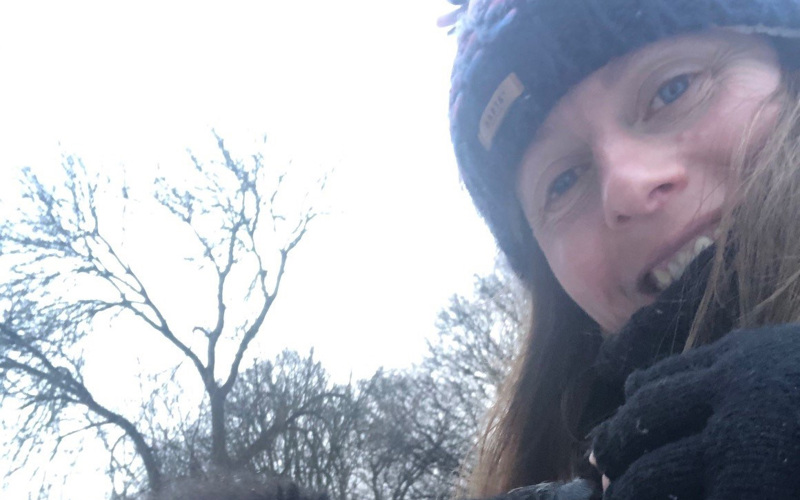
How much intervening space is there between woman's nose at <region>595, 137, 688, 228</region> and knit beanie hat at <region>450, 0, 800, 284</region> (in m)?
0.13

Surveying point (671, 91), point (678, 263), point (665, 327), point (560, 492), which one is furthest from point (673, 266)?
point (560, 492)

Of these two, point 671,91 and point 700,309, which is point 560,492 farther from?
point 671,91

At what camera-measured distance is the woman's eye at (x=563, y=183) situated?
93cm

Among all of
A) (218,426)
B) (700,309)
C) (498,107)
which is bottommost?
(700,309)

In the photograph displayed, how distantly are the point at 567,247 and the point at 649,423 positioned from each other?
456 mm

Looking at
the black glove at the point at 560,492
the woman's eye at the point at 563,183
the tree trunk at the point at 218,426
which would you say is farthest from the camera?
the tree trunk at the point at 218,426

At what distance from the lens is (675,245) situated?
77cm

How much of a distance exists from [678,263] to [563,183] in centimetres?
23

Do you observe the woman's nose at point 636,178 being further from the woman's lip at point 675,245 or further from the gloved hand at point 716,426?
the gloved hand at point 716,426

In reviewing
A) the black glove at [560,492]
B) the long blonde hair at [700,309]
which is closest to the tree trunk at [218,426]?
the long blonde hair at [700,309]

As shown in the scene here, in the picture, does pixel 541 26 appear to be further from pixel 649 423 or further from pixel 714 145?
pixel 649 423

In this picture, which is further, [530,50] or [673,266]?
[530,50]

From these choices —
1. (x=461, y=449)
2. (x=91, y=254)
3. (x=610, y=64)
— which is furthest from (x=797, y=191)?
(x=91, y=254)

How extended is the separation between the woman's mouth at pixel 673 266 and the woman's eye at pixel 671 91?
0.57ft
